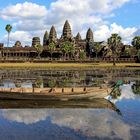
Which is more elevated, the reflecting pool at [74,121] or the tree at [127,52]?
the tree at [127,52]

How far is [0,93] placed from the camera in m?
41.5

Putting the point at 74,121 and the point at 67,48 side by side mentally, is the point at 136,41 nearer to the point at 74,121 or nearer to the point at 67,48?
the point at 67,48

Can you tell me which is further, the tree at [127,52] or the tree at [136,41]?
the tree at [127,52]

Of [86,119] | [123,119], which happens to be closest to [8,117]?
[86,119]

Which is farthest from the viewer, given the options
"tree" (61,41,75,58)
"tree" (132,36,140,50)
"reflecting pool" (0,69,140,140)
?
"tree" (61,41,75,58)

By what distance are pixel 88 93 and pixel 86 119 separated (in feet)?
35.5

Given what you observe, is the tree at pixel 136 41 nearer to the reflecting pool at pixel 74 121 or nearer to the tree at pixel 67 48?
the tree at pixel 67 48

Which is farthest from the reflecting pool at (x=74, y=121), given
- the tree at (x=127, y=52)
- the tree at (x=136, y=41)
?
the tree at (x=127, y=52)

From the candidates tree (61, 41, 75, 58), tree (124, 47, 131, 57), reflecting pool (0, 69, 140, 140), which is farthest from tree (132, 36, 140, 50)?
reflecting pool (0, 69, 140, 140)

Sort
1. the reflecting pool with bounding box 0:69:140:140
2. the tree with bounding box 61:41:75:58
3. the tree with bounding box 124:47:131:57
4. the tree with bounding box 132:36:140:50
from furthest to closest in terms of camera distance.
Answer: the tree with bounding box 124:47:131:57, the tree with bounding box 61:41:75:58, the tree with bounding box 132:36:140:50, the reflecting pool with bounding box 0:69:140:140

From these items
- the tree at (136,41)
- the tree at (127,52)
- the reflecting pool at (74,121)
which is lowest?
the reflecting pool at (74,121)

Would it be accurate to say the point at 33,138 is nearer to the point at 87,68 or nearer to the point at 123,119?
the point at 123,119

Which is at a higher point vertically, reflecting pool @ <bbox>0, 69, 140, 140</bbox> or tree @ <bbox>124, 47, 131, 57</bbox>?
tree @ <bbox>124, 47, 131, 57</bbox>

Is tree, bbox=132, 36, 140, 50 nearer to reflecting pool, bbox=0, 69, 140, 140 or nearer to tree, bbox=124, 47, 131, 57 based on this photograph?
tree, bbox=124, 47, 131, 57
